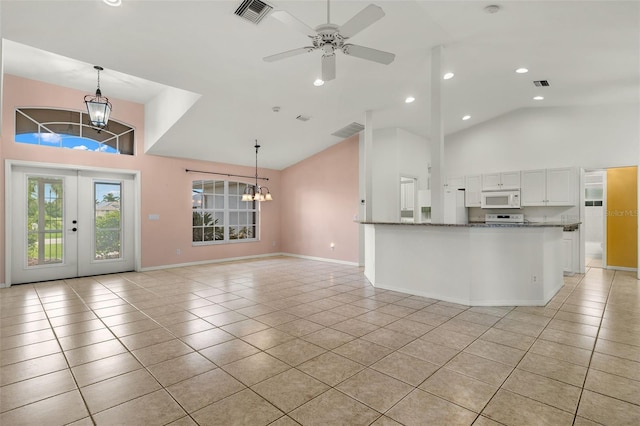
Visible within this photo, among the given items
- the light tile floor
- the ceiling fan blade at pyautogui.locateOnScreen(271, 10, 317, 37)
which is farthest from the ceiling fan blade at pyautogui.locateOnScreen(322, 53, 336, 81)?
the light tile floor

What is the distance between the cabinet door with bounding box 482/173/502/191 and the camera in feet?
24.0

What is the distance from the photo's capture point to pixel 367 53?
9.89 feet

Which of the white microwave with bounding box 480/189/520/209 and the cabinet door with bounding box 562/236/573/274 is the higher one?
the white microwave with bounding box 480/189/520/209

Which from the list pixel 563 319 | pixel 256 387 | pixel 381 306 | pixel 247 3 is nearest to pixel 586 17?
pixel 563 319

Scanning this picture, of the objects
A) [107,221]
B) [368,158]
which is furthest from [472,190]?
[107,221]

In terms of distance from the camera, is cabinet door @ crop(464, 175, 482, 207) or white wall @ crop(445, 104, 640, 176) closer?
white wall @ crop(445, 104, 640, 176)

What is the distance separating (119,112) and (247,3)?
4.80 meters

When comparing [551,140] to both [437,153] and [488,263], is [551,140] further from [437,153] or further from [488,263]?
[488,263]

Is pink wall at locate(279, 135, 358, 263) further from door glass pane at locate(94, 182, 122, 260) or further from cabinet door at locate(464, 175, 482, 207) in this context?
door glass pane at locate(94, 182, 122, 260)

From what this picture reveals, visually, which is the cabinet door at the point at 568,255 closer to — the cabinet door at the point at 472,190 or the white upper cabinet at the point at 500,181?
the white upper cabinet at the point at 500,181

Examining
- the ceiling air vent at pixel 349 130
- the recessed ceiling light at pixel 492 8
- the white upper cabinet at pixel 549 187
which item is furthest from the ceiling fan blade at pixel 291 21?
the white upper cabinet at pixel 549 187

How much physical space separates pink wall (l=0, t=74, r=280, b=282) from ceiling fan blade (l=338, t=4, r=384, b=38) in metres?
5.71

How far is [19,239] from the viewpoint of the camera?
5438 mm

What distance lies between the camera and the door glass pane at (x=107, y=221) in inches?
251
